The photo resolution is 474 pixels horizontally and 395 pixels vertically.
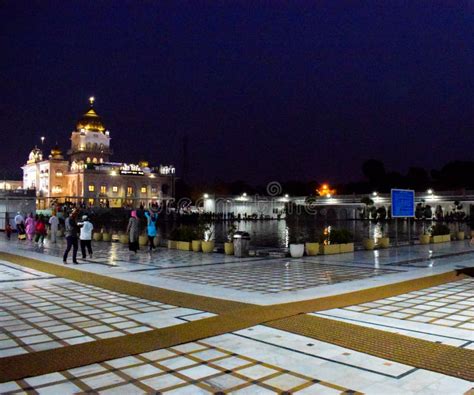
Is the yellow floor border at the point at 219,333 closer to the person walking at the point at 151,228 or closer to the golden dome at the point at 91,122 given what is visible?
the person walking at the point at 151,228

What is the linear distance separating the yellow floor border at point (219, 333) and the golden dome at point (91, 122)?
101398 mm

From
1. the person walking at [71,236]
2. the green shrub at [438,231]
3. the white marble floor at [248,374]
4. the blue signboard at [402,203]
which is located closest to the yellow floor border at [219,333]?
the white marble floor at [248,374]

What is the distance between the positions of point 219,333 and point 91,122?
349ft

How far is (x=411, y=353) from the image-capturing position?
19.7 feet

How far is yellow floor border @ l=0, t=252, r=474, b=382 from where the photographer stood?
5.62 m

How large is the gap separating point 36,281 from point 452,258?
1418cm

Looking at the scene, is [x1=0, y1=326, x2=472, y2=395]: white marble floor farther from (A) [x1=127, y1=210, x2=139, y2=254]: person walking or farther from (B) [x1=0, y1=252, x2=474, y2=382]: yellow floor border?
(A) [x1=127, y1=210, x2=139, y2=254]: person walking

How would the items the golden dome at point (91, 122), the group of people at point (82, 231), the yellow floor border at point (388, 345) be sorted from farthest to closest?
the golden dome at point (91, 122) < the group of people at point (82, 231) < the yellow floor border at point (388, 345)

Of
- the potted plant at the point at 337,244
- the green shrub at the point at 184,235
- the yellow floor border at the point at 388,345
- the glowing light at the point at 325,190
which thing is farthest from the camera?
the glowing light at the point at 325,190

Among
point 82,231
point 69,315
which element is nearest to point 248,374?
point 69,315

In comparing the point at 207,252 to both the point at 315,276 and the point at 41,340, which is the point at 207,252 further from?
the point at 41,340

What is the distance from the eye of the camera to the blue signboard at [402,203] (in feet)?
75.1

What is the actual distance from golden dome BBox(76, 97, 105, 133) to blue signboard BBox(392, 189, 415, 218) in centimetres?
9269

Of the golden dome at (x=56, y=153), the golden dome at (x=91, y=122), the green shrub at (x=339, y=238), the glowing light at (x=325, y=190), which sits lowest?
the green shrub at (x=339, y=238)
